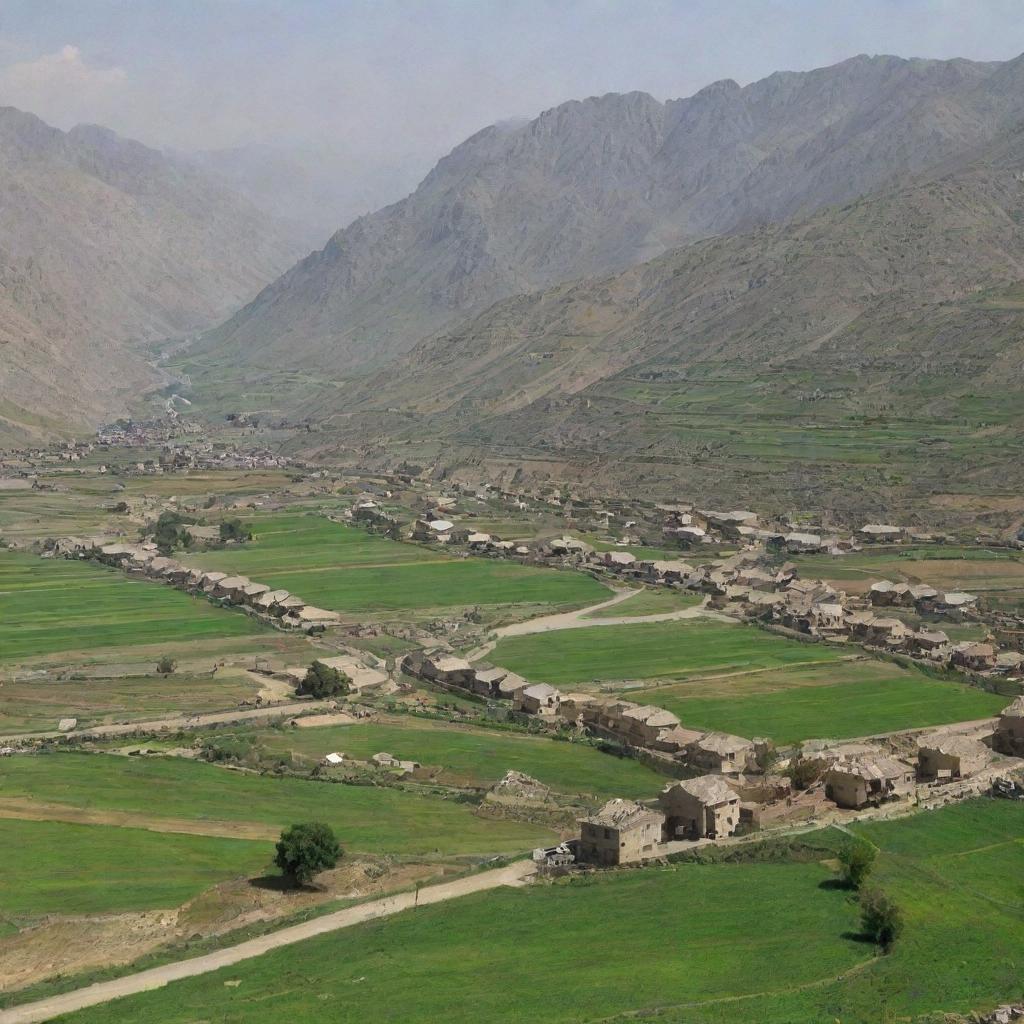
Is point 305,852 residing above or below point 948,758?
below

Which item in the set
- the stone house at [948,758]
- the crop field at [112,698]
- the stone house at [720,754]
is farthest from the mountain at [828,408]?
the stone house at [720,754]

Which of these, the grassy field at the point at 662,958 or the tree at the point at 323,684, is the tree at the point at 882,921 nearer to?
the grassy field at the point at 662,958

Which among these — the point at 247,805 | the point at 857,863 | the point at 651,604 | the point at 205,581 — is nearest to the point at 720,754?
the point at 857,863

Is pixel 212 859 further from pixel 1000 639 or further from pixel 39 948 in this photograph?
pixel 1000 639

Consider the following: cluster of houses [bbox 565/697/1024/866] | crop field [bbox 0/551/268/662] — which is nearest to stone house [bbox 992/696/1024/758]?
cluster of houses [bbox 565/697/1024/866]

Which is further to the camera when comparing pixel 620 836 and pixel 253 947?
pixel 620 836

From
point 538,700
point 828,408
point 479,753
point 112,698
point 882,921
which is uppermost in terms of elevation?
point 828,408

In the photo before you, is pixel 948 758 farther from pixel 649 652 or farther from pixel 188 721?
pixel 188 721
